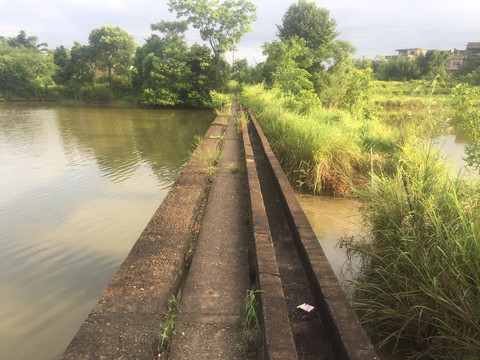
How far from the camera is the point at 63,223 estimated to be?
3.97 metres

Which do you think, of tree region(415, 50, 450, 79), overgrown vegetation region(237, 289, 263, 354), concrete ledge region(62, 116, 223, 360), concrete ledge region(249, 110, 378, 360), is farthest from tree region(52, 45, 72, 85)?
tree region(415, 50, 450, 79)

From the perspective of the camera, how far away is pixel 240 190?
4.28 metres

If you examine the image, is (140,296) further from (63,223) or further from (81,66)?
(81,66)

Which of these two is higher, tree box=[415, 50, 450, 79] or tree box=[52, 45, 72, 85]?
tree box=[415, 50, 450, 79]

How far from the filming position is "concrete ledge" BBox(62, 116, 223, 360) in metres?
1.64

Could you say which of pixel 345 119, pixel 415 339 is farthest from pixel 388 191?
pixel 345 119

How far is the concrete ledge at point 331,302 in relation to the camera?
1503 millimetres

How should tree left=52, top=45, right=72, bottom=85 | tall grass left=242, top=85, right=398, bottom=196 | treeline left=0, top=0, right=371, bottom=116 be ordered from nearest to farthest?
tall grass left=242, top=85, right=398, bottom=196
treeline left=0, top=0, right=371, bottom=116
tree left=52, top=45, right=72, bottom=85

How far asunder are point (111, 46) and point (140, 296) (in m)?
28.6

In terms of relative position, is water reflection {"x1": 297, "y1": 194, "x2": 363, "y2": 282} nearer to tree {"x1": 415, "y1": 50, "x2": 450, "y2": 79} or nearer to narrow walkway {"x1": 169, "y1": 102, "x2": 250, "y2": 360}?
narrow walkway {"x1": 169, "y1": 102, "x2": 250, "y2": 360}

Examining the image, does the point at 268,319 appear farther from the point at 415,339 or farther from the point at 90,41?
the point at 90,41

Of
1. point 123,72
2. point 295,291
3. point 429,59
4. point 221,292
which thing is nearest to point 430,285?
point 295,291

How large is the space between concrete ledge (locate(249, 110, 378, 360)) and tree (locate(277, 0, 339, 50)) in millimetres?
21948

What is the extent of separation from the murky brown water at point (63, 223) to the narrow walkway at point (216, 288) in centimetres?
98
